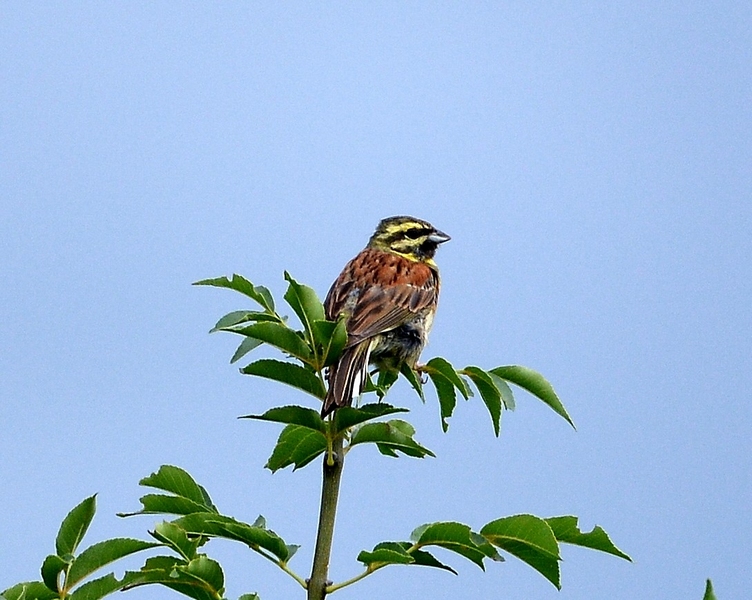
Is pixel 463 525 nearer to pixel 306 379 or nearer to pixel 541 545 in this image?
pixel 541 545

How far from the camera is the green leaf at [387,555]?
90.1 inches

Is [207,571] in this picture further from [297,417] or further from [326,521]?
[297,417]

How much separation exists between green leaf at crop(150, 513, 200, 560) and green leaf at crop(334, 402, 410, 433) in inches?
16.0

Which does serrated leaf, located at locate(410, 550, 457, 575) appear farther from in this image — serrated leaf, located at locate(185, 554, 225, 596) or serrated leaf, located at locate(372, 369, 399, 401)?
serrated leaf, located at locate(372, 369, 399, 401)

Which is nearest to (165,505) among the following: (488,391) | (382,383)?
(488,391)

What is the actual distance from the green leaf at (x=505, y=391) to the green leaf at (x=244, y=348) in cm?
64

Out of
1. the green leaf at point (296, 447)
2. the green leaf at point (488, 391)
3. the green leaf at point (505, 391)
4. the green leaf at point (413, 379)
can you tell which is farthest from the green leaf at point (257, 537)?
the green leaf at point (413, 379)

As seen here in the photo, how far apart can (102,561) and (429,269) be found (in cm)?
432

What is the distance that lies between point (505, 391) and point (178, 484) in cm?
97

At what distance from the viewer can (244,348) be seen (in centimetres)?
309

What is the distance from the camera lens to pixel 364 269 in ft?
19.3

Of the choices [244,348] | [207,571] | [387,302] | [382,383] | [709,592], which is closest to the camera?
[709,592]

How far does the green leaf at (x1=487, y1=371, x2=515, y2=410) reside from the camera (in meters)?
3.18

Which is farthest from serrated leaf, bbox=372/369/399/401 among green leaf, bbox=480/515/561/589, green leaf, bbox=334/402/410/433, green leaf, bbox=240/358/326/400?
green leaf, bbox=480/515/561/589
